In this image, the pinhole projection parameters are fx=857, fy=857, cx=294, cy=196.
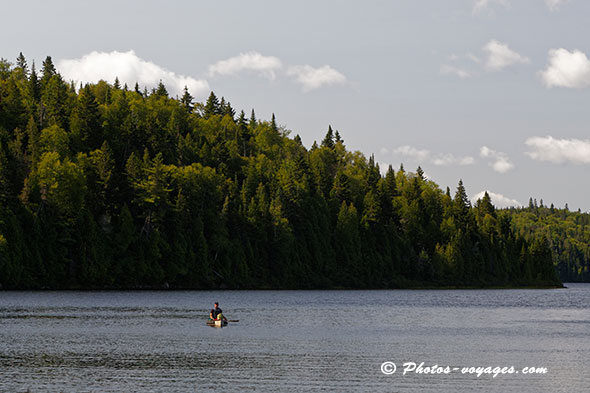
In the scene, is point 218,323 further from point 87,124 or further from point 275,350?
point 87,124

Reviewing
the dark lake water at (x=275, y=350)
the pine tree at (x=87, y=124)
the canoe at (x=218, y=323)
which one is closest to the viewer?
the dark lake water at (x=275, y=350)

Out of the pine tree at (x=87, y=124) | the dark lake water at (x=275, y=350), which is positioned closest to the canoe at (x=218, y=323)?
the dark lake water at (x=275, y=350)

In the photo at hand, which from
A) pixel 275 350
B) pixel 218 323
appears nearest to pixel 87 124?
pixel 218 323

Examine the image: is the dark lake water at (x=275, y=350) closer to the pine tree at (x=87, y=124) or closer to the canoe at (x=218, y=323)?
the canoe at (x=218, y=323)

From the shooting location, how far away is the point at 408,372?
49.9 metres

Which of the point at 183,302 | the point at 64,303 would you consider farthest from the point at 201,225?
the point at 64,303

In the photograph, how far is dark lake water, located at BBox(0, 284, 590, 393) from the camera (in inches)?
1783

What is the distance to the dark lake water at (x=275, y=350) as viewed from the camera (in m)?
45.3

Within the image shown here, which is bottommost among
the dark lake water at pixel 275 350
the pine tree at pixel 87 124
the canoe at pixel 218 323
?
the dark lake water at pixel 275 350

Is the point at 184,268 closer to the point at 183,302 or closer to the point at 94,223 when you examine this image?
the point at 94,223

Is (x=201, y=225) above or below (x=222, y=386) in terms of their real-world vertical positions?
above

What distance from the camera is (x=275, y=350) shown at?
5969 centimetres

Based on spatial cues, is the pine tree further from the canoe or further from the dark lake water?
the canoe

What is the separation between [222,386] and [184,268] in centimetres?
12852
